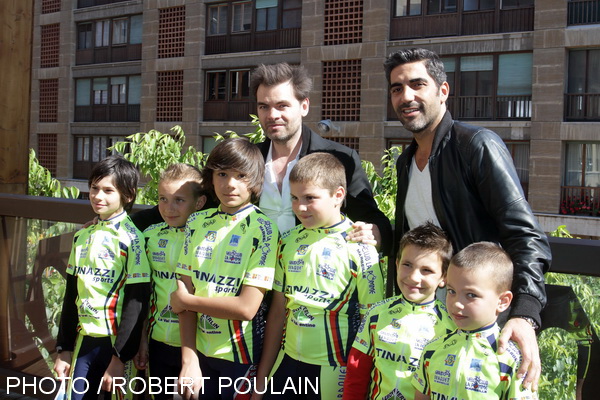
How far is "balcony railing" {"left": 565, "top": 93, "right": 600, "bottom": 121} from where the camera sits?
62.3ft

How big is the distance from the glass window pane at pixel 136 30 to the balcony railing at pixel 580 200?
1907cm

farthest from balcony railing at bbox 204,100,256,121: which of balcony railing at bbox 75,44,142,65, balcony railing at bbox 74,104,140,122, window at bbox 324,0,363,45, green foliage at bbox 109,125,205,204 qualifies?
green foliage at bbox 109,125,205,204

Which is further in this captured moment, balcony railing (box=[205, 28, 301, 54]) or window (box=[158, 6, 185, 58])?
window (box=[158, 6, 185, 58])

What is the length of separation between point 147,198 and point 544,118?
14.3 meters

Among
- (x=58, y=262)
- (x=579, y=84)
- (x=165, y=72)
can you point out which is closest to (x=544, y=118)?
(x=579, y=84)

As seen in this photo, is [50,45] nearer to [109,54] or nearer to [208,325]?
[109,54]

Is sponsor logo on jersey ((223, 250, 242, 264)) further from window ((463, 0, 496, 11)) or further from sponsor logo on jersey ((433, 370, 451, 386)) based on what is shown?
window ((463, 0, 496, 11))

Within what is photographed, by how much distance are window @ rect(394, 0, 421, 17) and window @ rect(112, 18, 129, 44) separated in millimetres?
13512

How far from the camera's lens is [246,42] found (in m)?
26.0

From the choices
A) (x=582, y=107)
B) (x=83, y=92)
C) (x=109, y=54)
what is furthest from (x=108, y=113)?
(x=582, y=107)

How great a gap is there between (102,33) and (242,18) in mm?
8042

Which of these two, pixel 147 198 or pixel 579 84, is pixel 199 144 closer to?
pixel 579 84

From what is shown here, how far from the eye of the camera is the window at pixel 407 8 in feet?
71.6

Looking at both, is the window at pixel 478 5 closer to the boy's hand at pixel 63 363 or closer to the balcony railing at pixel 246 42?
the balcony railing at pixel 246 42
